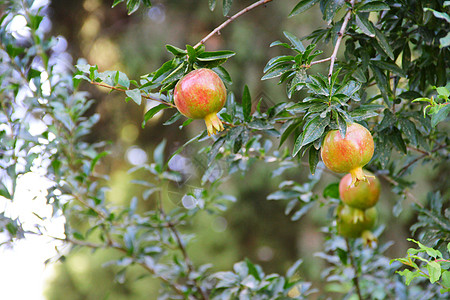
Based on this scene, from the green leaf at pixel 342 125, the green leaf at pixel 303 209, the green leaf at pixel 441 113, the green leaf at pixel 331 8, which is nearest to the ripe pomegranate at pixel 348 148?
the green leaf at pixel 342 125

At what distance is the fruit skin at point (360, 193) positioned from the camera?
1.25 m

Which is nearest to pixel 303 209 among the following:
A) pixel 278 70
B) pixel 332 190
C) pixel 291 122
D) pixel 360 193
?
pixel 332 190

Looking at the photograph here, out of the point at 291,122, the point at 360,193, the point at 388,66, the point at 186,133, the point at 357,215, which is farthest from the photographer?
the point at 186,133

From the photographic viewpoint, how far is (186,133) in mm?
3689

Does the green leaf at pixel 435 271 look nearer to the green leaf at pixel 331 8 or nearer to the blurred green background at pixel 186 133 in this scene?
the green leaf at pixel 331 8

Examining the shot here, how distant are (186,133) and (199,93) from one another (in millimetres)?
2862

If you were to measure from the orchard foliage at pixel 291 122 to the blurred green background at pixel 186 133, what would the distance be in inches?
67.1

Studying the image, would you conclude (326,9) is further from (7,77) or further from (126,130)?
(126,130)

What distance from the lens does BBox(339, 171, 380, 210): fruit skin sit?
4.11ft

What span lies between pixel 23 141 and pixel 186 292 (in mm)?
795

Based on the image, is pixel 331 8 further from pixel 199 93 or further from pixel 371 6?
pixel 199 93

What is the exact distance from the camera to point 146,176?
3.74 metres

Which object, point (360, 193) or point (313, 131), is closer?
point (313, 131)

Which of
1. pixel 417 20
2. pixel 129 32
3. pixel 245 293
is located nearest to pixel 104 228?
pixel 245 293
